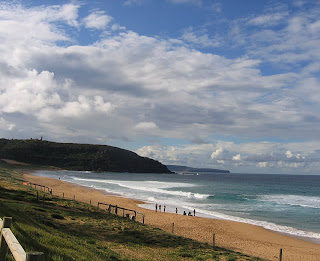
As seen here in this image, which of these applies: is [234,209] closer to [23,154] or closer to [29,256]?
[29,256]

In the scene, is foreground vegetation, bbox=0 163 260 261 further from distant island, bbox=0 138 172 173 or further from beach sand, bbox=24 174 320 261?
distant island, bbox=0 138 172 173

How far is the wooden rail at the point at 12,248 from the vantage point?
317cm

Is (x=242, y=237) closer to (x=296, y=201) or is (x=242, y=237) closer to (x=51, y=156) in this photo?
(x=296, y=201)

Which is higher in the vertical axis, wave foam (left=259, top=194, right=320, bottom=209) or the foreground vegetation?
the foreground vegetation

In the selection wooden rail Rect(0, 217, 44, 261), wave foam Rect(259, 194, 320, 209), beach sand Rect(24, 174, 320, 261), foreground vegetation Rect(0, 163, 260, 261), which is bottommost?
wave foam Rect(259, 194, 320, 209)

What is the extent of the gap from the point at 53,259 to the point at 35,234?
8.63 ft

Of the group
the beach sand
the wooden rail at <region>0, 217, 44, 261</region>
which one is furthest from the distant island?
the wooden rail at <region>0, 217, 44, 261</region>

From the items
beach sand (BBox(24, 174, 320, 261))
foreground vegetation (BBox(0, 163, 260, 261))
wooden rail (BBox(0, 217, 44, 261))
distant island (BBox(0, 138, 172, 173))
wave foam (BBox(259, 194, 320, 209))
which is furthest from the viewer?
distant island (BBox(0, 138, 172, 173))

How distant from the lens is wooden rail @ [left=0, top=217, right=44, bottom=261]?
317cm

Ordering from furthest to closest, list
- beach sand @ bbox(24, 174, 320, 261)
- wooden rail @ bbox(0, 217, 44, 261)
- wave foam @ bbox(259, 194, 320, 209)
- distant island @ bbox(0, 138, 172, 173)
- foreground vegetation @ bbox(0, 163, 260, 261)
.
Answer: distant island @ bbox(0, 138, 172, 173) → wave foam @ bbox(259, 194, 320, 209) → beach sand @ bbox(24, 174, 320, 261) → foreground vegetation @ bbox(0, 163, 260, 261) → wooden rail @ bbox(0, 217, 44, 261)

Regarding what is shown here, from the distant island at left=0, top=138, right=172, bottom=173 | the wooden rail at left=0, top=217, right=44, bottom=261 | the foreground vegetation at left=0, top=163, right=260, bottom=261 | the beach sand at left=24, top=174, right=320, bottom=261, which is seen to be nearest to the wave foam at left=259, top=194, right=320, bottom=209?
the beach sand at left=24, top=174, right=320, bottom=261

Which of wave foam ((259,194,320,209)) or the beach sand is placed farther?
wave foam ((259,194,320,209))

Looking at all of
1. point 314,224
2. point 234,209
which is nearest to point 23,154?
point 234,209

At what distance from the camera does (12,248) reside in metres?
3.76
